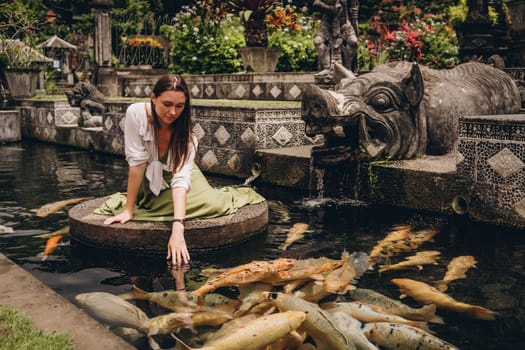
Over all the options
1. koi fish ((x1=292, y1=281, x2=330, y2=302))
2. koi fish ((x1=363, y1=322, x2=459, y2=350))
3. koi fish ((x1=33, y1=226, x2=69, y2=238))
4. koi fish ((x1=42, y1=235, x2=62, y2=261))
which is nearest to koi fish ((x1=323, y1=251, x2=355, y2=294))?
koi fish ((x1=292, y1=281, x2=330, y2=302))

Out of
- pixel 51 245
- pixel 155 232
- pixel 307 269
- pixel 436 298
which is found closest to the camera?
pixel 436 298

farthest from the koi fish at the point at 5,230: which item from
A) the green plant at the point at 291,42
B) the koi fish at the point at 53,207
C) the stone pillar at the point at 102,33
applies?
the stone pillar at the point at 102,33

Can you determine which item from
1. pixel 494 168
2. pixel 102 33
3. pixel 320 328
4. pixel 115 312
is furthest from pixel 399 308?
pixel 102 33

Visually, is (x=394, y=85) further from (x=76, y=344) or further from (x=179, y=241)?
(x=76, y=344)

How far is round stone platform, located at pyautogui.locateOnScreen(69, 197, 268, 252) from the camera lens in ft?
15.6

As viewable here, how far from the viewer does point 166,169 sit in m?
4.89

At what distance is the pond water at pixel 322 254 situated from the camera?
11.9 feet

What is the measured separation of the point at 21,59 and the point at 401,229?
581 inches

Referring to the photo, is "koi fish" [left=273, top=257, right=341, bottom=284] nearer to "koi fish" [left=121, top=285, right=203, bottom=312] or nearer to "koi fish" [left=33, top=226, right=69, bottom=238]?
"koi fish" [left=121, top=285, right=203, bottom=312]

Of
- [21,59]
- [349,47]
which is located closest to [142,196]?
[349,47]

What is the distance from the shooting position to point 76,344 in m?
2.68

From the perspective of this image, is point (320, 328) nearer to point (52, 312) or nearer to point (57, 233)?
point (52, 312)

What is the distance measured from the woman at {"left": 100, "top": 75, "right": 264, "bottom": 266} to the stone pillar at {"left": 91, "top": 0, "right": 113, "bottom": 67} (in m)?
14.4

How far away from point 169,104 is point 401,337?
2.46m
